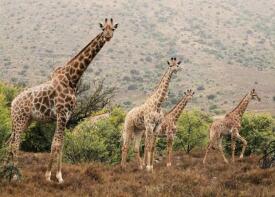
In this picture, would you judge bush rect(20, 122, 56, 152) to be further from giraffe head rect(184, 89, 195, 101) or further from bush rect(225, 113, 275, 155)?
giraffe head rect(184, 89, 195, 101)

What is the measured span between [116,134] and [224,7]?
449ft

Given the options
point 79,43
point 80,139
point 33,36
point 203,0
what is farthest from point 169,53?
point 80,139

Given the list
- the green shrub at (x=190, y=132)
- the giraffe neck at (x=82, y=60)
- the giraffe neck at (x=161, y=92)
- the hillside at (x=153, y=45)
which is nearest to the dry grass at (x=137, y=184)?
the giraffe neck at (x=161, y=92)

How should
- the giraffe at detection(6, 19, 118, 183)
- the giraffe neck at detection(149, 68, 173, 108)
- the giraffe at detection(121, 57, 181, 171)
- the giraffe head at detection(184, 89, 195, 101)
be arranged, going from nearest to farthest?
the giraffe at detection(6, 19, 118, 183), the giraffe at detection(121, 57, 181, 171), the giraffe neck at detection(149, 68, 173, 108), the giraffe head at detection(184, 89, 195, 101)

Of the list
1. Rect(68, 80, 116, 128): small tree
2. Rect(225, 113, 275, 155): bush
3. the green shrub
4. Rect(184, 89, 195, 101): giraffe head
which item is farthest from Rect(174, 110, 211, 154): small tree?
Rect(184, 89, 195, 101): giraffe head

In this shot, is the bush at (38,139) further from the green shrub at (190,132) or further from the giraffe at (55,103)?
the giraffe at (55,103)

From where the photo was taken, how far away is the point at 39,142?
29484 mm

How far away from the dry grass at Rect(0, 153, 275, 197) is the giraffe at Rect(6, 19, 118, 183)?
0.73 metres

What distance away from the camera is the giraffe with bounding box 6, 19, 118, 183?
40.0 feet

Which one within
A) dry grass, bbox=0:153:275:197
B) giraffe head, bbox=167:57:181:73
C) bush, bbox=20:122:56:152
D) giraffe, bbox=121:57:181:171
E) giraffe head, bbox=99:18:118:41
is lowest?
bush, bbox=20:122:56:152

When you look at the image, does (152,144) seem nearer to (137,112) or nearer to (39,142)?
(137,112)

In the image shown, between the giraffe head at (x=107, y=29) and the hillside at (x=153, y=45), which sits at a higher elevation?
the giraffe head at (x=107, y=29)

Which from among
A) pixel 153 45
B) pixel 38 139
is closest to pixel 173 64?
pixel 38 139

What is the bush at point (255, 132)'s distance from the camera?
966 inches
